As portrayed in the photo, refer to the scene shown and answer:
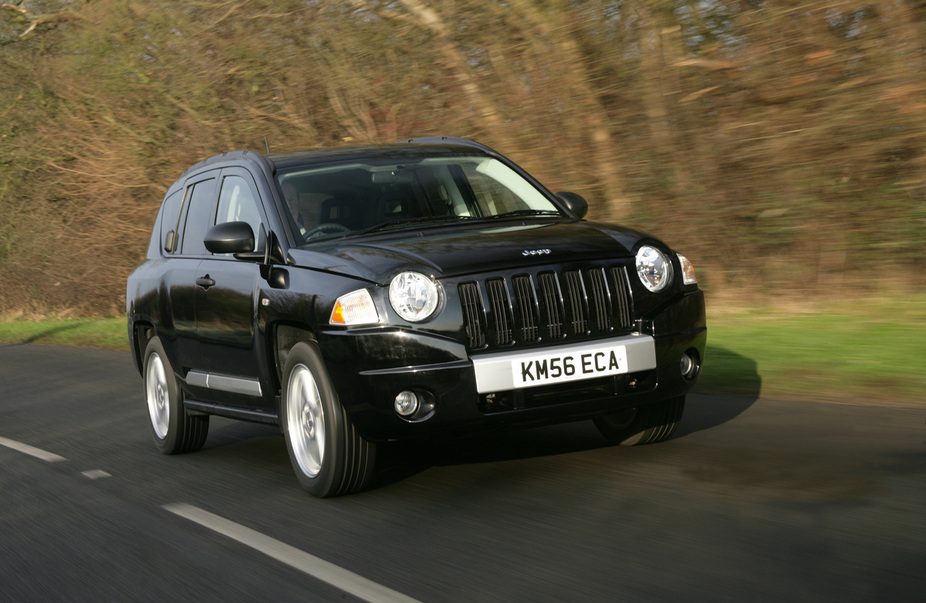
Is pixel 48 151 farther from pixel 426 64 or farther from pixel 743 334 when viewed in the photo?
pixel 743 334

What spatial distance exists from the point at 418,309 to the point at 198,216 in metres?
3.01

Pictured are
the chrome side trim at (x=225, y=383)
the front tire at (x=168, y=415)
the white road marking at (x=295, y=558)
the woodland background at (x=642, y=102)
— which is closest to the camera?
the white road marking at (x=295, y=558)

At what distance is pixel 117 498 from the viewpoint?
21.5ft

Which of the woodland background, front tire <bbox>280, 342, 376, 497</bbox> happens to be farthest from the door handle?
the woodland background

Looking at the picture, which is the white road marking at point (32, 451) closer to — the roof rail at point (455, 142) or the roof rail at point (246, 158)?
the roof rail at point (246, 158)

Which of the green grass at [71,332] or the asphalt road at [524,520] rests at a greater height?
the asphalt road at [524,520]

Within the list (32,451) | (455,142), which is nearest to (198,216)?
(455,142)

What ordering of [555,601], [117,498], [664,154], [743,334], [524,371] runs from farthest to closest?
[664,154] < [743,334] < [117,498] < [524,371] < [555,601]

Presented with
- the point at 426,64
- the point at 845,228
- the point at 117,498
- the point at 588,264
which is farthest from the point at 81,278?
the point at 588,264

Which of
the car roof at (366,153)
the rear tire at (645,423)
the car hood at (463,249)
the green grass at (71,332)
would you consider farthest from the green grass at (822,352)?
the green grass at (71,332)

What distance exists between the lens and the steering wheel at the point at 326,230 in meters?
6.34

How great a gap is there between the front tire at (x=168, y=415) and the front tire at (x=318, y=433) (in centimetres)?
197

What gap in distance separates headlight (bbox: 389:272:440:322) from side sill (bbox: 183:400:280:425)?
1368 mm

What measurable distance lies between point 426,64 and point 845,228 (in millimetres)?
7035
